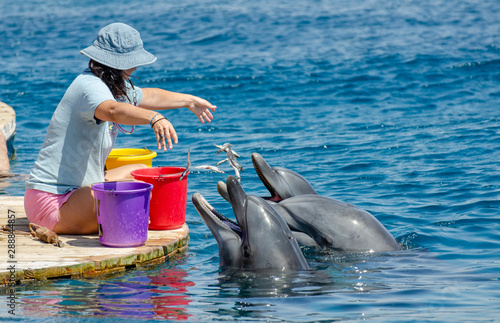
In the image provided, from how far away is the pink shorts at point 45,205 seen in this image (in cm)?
568

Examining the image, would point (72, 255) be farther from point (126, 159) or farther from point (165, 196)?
point (126, 159)

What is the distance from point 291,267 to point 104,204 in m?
1.56

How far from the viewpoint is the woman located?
542 cm

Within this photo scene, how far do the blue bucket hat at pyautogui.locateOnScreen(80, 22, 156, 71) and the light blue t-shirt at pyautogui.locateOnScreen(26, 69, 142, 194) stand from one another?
176mm

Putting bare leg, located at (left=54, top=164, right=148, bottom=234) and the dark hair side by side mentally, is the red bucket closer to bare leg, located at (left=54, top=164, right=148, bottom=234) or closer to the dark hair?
bare leg, located at (left=54, top=164, right=148, bottom=234)

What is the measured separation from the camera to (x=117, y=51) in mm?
5512

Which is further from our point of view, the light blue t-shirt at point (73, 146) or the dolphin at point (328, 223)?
the dolphin at point (328, 223)

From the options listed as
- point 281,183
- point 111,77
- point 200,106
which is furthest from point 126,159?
point 281,183

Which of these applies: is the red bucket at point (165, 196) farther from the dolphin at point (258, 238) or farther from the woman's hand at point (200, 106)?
the dolphin at point (258, 238)

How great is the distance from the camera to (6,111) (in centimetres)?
1185

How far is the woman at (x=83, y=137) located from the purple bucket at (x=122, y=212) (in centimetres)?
20

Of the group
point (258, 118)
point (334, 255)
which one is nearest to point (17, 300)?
point (334, 255)

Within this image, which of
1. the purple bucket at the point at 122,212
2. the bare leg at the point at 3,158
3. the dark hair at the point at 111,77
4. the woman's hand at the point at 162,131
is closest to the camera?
the woman's hand at the point at 162,131

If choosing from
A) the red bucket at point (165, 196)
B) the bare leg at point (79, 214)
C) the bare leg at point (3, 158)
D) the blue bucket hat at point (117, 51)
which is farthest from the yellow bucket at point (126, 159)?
the bare leg at point (3, 158)
